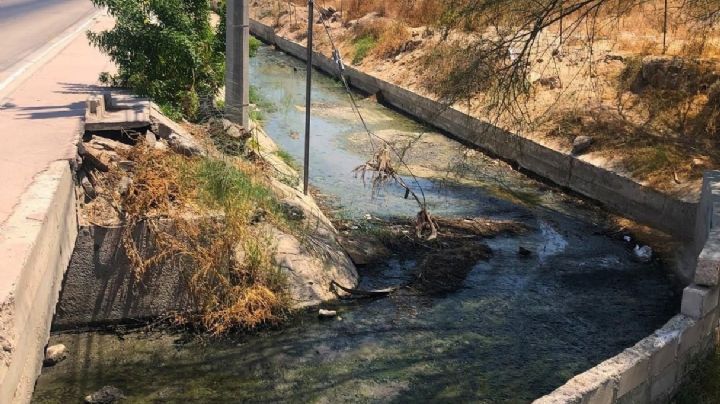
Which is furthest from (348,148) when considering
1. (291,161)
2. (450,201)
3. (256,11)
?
(256,11)

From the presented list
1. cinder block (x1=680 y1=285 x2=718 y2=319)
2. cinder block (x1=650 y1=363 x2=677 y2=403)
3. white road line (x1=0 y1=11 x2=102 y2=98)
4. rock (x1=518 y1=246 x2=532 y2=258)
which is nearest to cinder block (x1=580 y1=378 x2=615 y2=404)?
cinder block (x1=650 y1=363 x2=677 y2=403)

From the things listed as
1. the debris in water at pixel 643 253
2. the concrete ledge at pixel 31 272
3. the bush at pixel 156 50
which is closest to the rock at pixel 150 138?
the bush at pixel 156 50

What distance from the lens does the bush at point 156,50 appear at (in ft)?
36.4

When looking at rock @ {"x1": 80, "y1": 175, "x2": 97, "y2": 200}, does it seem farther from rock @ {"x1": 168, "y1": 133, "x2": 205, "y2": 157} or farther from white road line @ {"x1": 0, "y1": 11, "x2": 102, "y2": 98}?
white road line @ {"x1": 0, "y1": 11, "x2": 102, "y2": 98}

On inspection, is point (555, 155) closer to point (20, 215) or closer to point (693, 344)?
point (693, 344)

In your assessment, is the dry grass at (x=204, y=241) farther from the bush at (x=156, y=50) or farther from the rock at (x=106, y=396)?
the bush at (x=156, y=50)

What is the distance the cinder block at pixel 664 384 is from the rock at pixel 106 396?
Result: 4.35 meters

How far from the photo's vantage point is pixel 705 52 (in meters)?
16.1

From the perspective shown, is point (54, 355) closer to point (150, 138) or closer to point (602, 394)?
point (150, 138)

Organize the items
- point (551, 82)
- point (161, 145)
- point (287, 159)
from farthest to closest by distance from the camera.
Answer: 1. point (551, 82)
2. point (287, 159)
3. point (161, 145)

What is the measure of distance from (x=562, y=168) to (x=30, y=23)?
43.7ft

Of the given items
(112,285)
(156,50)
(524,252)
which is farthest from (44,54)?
(524,252)

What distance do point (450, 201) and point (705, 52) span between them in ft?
22.8

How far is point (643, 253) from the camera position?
10844 millimetres
